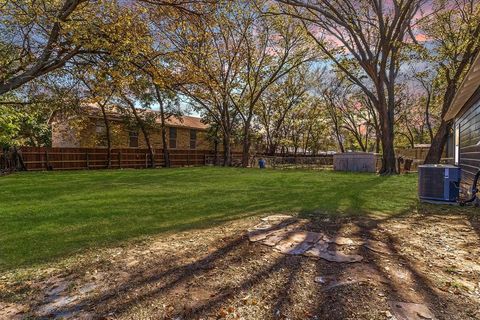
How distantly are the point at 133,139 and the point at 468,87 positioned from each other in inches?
905

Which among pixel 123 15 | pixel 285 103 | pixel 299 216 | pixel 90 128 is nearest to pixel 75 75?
pixel 123 15

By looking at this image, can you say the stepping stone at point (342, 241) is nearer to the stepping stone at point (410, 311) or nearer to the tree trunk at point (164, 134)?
the stepping stone at point (410, 311)

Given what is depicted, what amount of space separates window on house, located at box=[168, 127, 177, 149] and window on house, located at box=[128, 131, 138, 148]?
330 centimetres

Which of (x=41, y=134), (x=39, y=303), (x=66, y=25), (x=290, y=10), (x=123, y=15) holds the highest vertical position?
(x=290, y=10)

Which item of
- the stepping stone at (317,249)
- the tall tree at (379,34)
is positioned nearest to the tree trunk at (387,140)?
the tall tree at (379,34)

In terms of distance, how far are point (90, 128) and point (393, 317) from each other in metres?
23.5

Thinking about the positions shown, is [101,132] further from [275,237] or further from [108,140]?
[275,237]

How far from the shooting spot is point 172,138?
2797 cm

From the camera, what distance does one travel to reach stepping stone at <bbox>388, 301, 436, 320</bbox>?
1.99 m

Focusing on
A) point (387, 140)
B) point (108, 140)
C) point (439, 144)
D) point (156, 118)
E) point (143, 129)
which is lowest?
point (439, 144)

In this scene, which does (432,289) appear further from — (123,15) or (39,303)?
(123,15)

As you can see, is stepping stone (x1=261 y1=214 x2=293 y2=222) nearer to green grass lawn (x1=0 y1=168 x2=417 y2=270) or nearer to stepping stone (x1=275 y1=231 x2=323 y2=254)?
green grass lawn (x1=0 y1=168 x2=417 y2=270)

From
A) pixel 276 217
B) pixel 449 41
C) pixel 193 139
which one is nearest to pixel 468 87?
pixel 276 217

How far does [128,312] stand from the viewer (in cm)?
212
